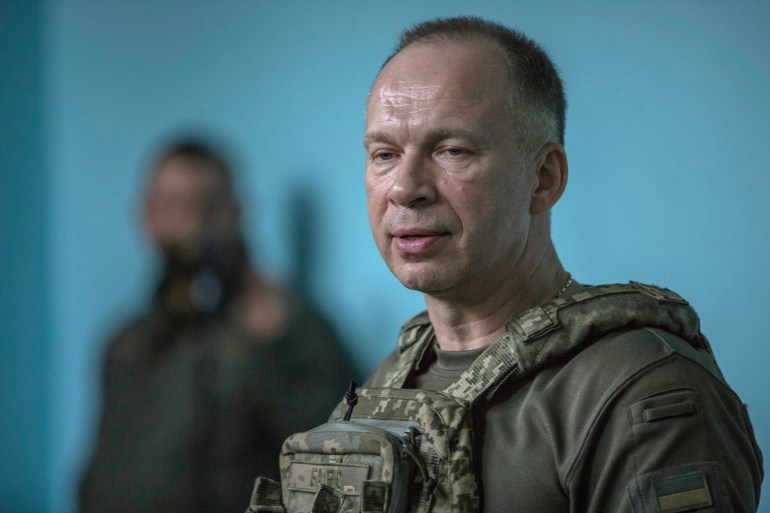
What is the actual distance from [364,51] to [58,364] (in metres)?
1.60

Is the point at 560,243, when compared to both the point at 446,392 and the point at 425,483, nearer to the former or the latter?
the point at 446,392

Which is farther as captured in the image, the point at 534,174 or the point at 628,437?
the point at 534,174

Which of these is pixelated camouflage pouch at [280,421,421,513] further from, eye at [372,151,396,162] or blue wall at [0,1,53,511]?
blue wall at [0,1,53,511]

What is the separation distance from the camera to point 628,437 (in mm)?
1139

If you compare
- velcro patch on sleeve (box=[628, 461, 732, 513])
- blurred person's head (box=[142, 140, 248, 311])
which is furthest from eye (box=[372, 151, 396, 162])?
blurred person's head (box=[142, 140, 248, 311])

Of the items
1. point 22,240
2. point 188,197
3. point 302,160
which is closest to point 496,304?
point 302,160

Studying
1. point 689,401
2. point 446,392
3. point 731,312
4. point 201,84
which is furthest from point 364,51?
point 689,401

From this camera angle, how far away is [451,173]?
1.33 meters

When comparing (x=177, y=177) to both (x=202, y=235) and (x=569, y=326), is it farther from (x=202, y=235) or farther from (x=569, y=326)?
(x=569, y=326)

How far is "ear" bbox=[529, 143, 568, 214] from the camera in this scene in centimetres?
141

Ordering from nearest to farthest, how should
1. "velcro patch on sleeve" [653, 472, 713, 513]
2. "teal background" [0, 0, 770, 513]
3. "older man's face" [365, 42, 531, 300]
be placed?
"velcro patch on sleeve" [653, 472, 713, 513] → "older man's face" [365, 42, 531, 300] → "teal background" [0, 0, 770, 513]

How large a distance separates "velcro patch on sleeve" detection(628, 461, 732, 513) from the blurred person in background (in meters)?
1.40

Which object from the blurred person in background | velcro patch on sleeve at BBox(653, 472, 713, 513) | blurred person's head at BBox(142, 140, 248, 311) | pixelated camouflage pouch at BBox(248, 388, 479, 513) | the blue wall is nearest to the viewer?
velcro patch on sleeve at BBox(653, 472, 713, 513)

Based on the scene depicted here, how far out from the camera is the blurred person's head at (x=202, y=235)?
8.66ft
